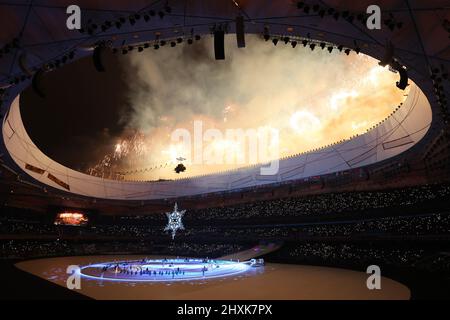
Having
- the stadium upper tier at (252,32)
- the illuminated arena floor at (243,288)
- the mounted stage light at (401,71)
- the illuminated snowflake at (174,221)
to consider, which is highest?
the stadium upper tier at (252,32)

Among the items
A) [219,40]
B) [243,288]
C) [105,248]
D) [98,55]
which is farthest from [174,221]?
[219,40]

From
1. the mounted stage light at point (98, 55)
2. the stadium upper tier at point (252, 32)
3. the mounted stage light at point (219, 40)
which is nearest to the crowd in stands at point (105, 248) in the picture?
the stadium upper tier at point (252, 32)

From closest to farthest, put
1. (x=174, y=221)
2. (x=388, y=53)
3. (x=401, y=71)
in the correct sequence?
1. (x=388, y=53)
2. (x=401, y=71)
3. (x=174, y=221)

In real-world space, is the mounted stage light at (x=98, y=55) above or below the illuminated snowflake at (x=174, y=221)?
above

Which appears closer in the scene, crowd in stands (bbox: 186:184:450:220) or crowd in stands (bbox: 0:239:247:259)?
crowd in stands (bbox: 186:184:450:220)

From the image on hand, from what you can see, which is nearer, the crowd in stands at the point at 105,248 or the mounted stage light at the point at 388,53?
the mounted stage light at the point at 388,53

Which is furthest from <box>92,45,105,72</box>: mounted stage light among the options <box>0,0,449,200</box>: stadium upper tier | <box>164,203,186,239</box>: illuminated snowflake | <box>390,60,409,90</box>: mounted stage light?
A: <box>164,203,186,239</box>: illuminated snowflake

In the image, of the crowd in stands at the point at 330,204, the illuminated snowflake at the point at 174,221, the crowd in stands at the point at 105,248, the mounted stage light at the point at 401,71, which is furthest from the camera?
the illuminated snowflake at the point at 174,221

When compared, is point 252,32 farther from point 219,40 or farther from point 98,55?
point 98,55

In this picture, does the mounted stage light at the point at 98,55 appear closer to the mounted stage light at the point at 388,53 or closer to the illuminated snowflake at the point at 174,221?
the mounted stage light at the point at 388,53

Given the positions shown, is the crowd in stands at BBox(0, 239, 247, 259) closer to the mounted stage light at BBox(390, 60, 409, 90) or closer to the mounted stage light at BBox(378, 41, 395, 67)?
the mounted stage light at BBox(390, 60, 409, 90)

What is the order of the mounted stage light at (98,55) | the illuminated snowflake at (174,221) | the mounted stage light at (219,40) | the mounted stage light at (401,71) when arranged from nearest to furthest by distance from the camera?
the mounted stage light at (219,40) < the mounted stage light at (401,71) < the mounted stage light at (98,55) < the illuminated snowflake at (174,221)
